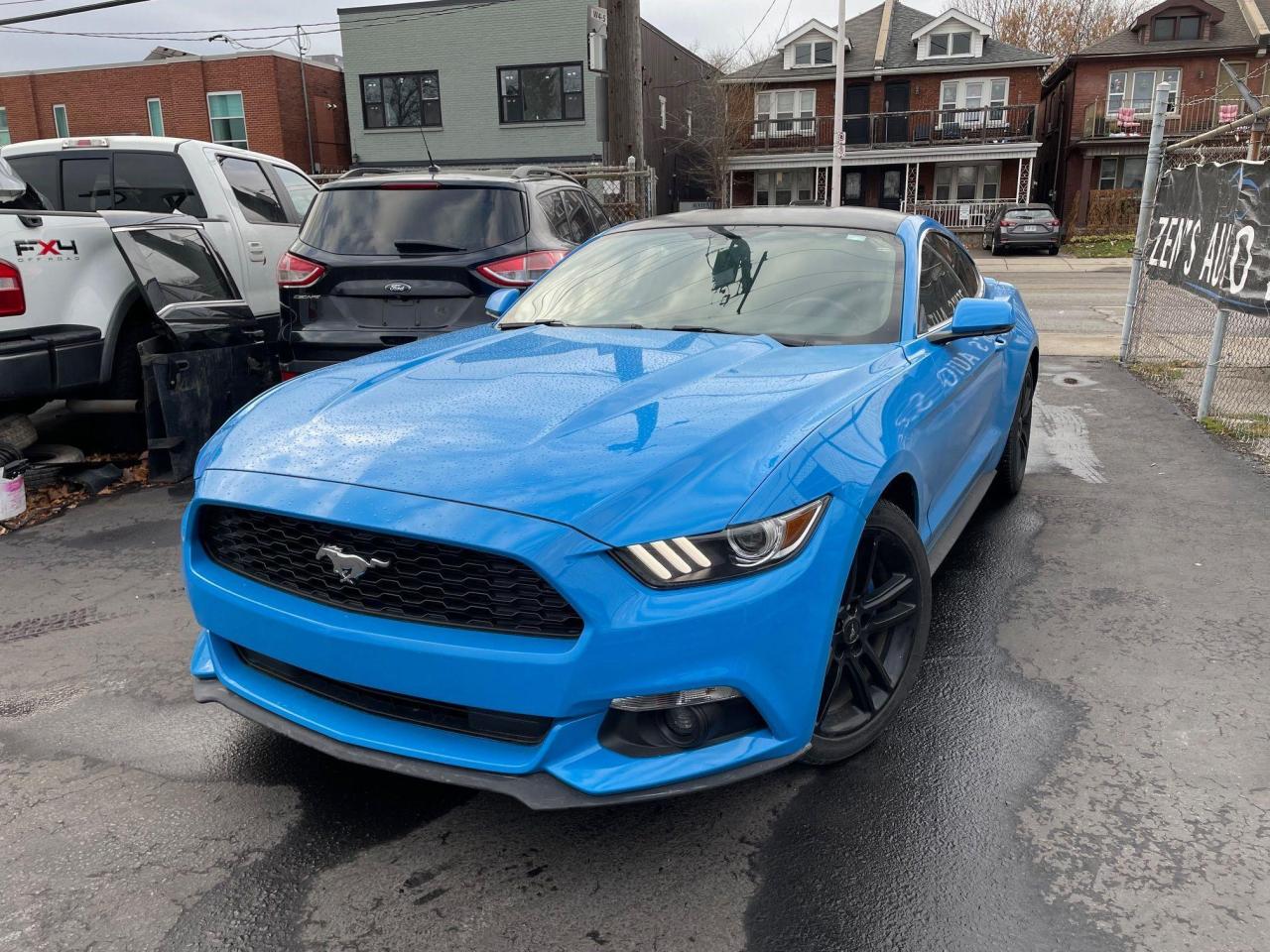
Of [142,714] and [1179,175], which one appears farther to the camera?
[1179,175]

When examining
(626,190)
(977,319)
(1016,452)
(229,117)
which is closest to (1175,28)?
(626,190)

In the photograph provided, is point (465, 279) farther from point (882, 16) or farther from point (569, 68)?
point (882, 16)

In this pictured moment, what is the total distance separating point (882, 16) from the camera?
136ft

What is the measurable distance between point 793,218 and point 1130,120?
3778cm

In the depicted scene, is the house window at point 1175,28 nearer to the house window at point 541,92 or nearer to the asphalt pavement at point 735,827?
the house window at point 541,92

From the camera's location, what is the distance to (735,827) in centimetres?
274

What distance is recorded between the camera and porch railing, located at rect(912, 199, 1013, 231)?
122 feet

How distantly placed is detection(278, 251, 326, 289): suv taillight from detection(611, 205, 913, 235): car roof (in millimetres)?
2232

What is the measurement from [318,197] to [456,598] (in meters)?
4.71

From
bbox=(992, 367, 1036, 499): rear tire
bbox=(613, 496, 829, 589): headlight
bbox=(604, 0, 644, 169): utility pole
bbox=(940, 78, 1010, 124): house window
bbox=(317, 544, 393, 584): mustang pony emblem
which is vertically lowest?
bbox=(992, 367, 1036, 499): rear tire

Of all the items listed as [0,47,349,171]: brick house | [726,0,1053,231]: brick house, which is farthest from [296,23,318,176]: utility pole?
[726,0,1053,231]: brick house

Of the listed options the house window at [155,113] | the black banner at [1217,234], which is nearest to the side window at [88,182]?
the black banner at [1217,234]

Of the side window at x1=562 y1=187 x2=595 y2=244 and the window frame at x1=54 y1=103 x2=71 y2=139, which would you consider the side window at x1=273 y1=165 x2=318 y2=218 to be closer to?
the side window at x1=562 y1=187 x2=595 y2=244

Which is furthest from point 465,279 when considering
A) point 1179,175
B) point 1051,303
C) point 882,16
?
point 882,16
